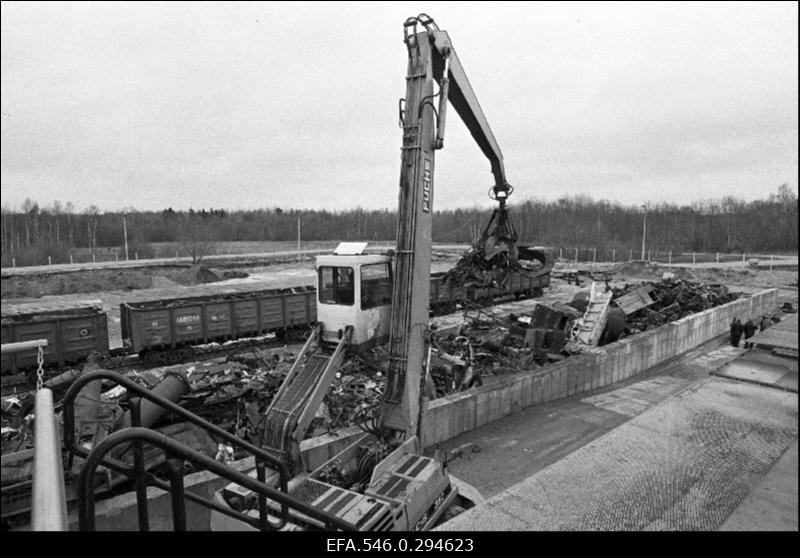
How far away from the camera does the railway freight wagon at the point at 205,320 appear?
14.1 metres

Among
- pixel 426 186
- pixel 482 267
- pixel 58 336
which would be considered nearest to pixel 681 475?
pixel 426 186

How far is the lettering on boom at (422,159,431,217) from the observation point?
7.19 meters

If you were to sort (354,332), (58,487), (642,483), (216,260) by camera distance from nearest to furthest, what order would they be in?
(58,487)
(642,483)
(354,332)
(216,260)

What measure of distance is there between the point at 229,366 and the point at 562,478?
9.96 metres

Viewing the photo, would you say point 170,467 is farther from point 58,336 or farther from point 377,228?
point 377,228

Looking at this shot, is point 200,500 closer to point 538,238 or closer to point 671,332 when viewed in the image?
point 671,332

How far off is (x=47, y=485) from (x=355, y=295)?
585 centimetres

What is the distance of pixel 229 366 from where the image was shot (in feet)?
41.0

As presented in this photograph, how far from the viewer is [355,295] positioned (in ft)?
23.9

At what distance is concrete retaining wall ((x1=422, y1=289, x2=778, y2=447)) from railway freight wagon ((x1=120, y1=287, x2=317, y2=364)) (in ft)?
27.7

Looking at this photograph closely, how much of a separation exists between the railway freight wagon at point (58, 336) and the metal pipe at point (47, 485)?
12.7 m

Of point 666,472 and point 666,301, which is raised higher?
point 666,472

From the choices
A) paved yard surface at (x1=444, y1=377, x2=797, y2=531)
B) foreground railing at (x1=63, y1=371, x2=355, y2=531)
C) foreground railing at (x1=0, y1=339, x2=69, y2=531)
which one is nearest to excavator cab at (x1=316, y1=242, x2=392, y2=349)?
paved yard surface at (x1=444, y1=377, x2=797, y2=531)

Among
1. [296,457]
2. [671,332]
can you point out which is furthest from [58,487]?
[671,332]
